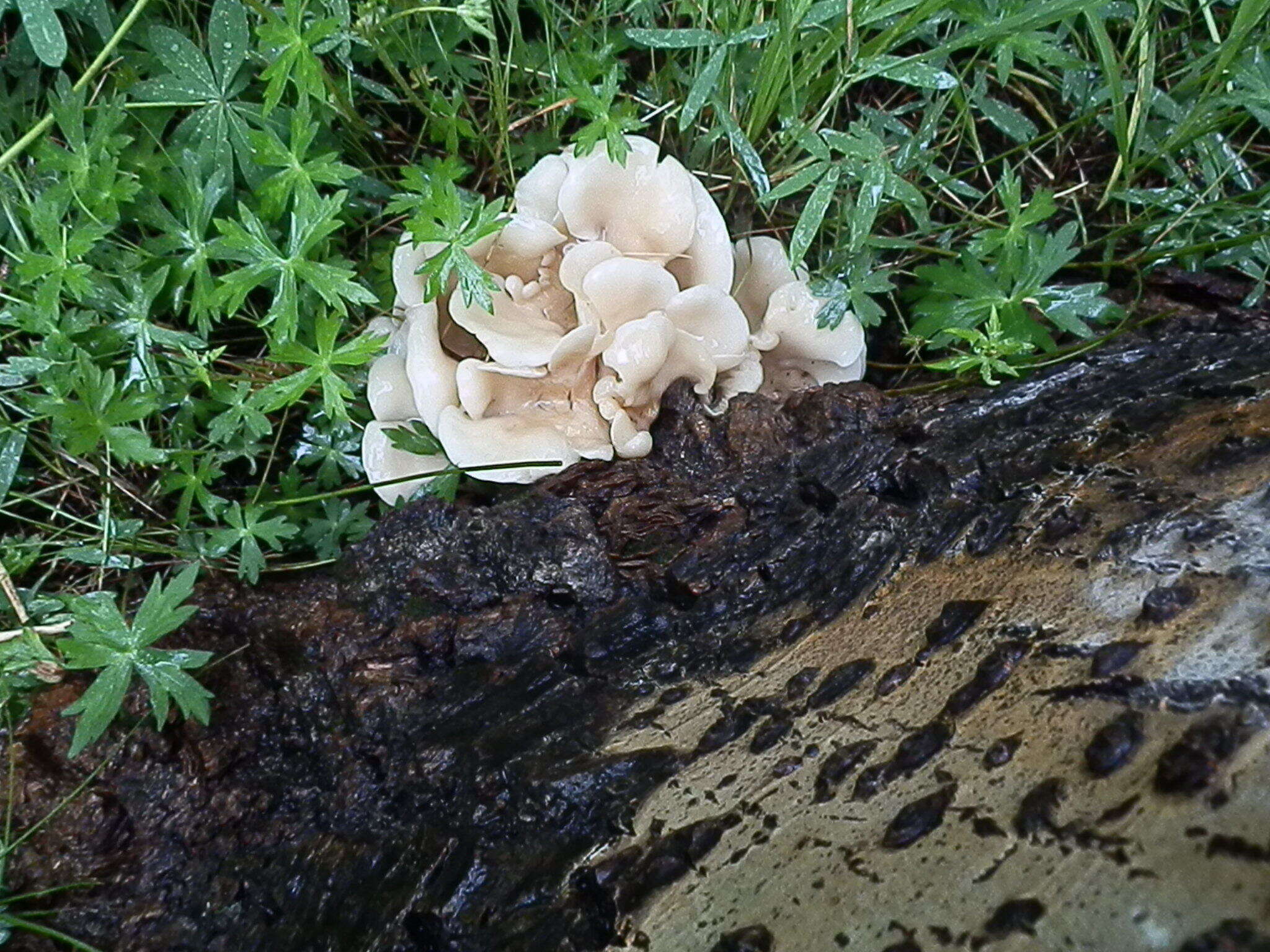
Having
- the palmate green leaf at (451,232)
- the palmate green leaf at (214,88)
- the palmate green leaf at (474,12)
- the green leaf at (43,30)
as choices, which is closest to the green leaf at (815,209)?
the palmate green leaf at (451,232)

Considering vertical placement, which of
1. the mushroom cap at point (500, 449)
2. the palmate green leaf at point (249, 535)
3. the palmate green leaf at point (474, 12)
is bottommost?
the palmate green leaf at point (249, 535)

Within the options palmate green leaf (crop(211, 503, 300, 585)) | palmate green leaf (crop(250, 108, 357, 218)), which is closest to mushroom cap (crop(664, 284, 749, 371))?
palmate green leaf (crop(250, 108, 357, 218))

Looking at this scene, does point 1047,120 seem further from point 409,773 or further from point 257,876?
point 257,876

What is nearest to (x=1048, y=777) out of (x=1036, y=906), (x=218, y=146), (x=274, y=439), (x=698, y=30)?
(x=1036, y=906)

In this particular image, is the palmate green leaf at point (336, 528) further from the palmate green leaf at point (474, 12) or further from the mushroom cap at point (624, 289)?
the palmate green leaf at point (474, 12)

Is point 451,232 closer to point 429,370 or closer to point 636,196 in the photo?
point 429,370

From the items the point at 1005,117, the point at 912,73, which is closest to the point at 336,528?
the point at 912,73
